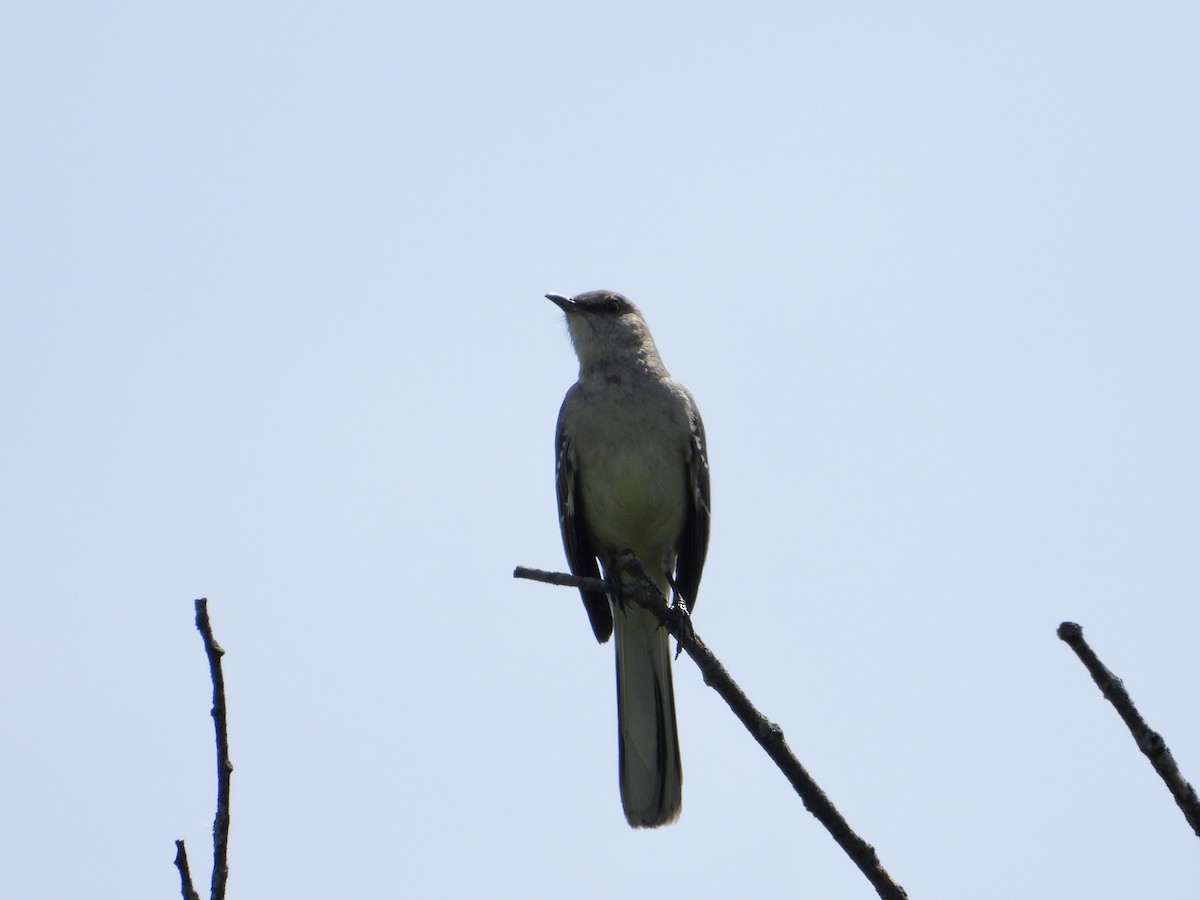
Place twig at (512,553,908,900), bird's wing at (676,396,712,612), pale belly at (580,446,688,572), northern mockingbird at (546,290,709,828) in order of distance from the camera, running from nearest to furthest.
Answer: twig at (512,553,908,900)
northern mockingbird at (546,290,709,828)
pale belly at (580,446,688,572)
bird's wing at (676,396,712,612)

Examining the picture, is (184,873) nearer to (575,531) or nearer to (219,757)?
(219,757)

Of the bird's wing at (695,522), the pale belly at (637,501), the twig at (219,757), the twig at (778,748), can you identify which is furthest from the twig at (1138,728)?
the bird's wing at (695,522)

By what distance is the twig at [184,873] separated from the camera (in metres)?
2.68

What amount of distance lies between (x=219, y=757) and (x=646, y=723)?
12.6 feet

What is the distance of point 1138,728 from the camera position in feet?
7.23

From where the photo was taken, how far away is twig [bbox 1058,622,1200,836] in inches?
85.7

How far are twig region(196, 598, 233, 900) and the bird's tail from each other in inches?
134

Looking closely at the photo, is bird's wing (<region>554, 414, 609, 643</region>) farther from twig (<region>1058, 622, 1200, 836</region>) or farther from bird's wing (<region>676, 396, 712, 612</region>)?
twig (<region>1058, 622, 1200, 836</region>)

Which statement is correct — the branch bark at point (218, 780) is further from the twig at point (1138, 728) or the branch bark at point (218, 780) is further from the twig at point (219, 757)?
the twig at point (1138, 728)

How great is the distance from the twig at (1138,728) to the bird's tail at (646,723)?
12.9ft

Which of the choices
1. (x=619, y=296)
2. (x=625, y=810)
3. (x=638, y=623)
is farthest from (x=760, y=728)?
(x=619, y=296)

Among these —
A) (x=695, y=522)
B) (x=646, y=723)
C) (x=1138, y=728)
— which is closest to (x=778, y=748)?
(x=1138, y=728)

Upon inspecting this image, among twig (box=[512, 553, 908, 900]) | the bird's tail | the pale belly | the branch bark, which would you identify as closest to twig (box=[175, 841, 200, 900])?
the branch bark

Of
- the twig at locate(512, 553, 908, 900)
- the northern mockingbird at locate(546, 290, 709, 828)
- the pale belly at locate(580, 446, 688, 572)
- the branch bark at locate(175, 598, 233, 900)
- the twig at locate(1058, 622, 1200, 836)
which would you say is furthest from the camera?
the pale belly at locate(580, 446, 688, 572)
